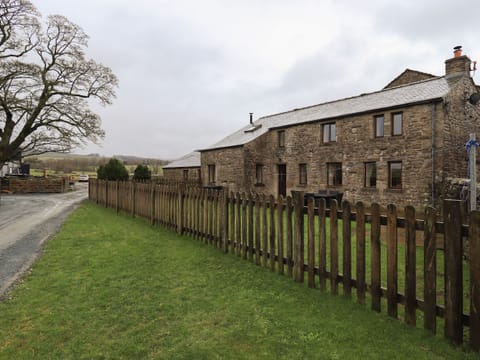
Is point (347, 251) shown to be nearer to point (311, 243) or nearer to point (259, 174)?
point (311, 243)

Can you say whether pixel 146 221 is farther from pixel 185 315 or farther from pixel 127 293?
pixel 185 315

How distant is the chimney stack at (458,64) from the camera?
16266mm

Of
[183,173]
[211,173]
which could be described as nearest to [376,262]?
[211,173]

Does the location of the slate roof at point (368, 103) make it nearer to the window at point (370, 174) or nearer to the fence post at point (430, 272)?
the window at point (370, 174)

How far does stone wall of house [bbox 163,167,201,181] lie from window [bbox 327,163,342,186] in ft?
53.9

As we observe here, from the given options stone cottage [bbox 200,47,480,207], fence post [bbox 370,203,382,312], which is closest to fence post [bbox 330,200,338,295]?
fence post [bbox 370,203,382,312]

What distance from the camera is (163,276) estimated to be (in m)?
5.07

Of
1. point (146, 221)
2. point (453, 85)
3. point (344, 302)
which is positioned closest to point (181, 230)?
point (146, 221)

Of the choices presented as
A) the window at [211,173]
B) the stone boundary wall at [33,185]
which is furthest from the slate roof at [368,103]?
the stone boundary wall at [33,185]

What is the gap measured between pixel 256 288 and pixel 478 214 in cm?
296

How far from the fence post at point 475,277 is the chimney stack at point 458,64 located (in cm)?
1760

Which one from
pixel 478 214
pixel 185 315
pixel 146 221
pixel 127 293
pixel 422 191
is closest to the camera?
pixel 478 214

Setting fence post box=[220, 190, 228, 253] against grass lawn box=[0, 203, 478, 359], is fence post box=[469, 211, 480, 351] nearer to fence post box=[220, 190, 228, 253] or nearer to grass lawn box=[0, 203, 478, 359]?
grass lawn box=[0, 203, 478, 359]

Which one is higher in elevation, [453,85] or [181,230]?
[453,85]
